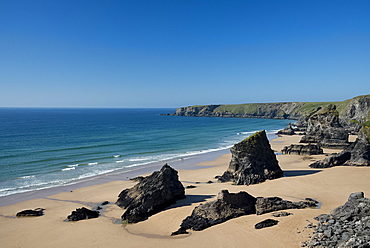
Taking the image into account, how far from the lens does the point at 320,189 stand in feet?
86.2

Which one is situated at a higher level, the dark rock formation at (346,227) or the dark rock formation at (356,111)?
the dark rock formation at (356,111)

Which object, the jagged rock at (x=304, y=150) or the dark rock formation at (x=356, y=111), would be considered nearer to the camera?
the jagged rock at (x=304, y=150)

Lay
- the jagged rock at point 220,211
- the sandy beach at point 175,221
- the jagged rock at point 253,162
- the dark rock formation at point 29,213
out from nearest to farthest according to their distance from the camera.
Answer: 1. the sandy beach at point 175,221
2. the jagged rock at point 220,211
3. the dark rock formation at point 29,213
4. the jagged rock at point 253,162

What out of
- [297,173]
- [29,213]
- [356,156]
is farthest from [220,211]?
[356,156]

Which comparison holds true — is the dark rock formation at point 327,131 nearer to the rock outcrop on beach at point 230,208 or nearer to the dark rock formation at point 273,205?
the dark rock formation at point 273,205

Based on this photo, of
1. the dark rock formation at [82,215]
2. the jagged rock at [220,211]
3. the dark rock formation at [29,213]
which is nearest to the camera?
the jagged rock at [220,211]

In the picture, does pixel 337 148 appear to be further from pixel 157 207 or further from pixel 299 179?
pixel 157 207

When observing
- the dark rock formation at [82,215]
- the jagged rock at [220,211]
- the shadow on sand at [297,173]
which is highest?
the jagged rock at [220,211]

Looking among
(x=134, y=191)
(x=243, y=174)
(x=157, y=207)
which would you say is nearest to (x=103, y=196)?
(x=134, y=191)

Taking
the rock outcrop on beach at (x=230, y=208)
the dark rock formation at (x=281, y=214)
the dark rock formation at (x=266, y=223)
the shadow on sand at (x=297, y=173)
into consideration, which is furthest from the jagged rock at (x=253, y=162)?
the dark rock formation at (x=266, y=223)

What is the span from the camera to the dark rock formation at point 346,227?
12.6 meters

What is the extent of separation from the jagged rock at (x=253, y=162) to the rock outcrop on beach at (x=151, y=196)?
30.8ft

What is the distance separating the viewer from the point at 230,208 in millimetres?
19734

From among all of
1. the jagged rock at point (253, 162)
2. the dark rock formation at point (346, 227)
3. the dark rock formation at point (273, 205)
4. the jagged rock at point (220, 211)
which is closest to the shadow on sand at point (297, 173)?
the jagged rock at point (253, 162)
